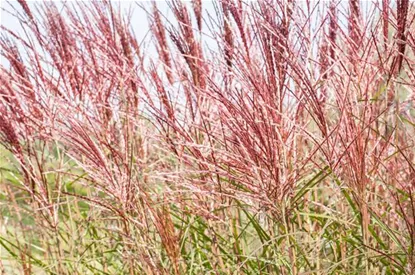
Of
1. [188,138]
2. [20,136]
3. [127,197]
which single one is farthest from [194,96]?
[20,136]

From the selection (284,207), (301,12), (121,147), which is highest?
(301,12)

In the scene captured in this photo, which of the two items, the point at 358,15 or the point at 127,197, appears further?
the point at 358,15

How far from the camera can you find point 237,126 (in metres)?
1.66

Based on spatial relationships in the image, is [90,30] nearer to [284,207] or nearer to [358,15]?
[358,15]

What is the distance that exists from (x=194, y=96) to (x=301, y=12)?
49 centimetres

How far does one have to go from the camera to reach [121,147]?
2406mm

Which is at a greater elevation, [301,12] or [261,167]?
[301,12]

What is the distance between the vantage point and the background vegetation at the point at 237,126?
1654mm

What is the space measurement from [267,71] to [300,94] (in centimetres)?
20

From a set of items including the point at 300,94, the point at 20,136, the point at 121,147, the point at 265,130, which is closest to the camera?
the point at 265,130

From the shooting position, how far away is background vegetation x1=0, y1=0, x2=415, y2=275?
1.65 m

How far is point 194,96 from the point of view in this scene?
2.20 m

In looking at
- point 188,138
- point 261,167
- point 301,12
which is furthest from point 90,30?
point 261,167

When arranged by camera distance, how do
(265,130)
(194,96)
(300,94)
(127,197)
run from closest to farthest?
(265,130)
(300,94)
(127,197)
(194,96)
